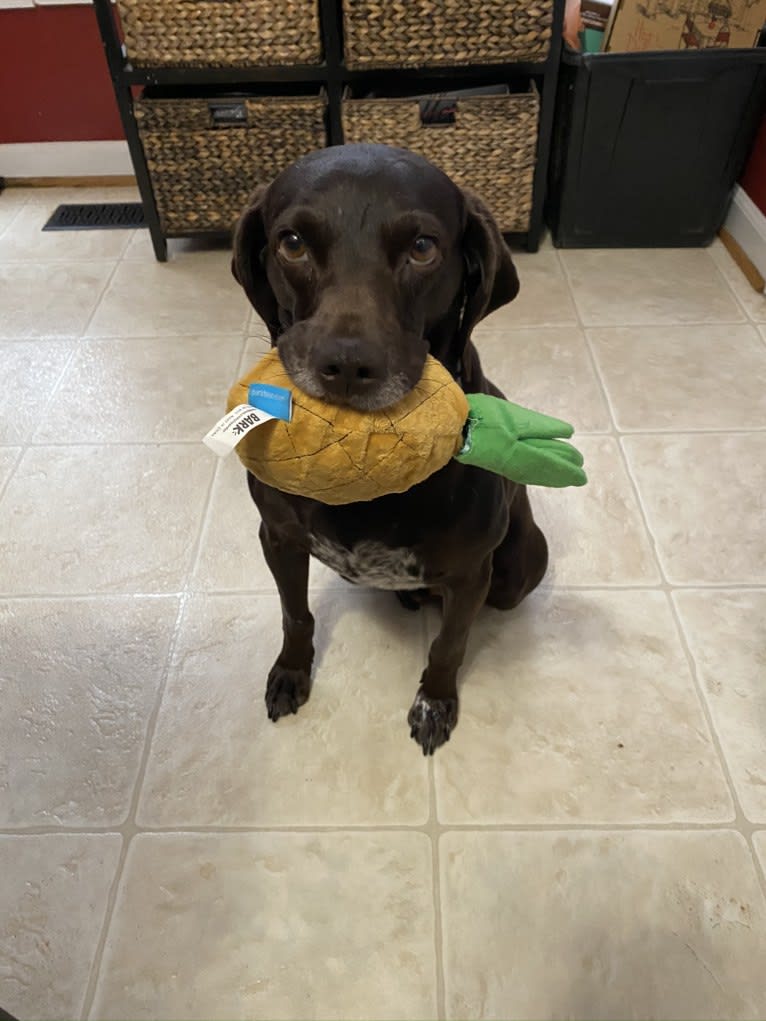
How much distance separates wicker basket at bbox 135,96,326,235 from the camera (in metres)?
2.29

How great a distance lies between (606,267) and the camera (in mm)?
2557

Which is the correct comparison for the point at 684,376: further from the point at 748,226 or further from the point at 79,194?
the point at 79,194

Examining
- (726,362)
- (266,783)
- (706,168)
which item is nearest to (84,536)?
(266,783)

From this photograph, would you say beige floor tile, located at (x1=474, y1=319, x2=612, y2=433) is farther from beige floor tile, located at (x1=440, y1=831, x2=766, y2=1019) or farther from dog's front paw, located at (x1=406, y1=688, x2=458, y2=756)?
beige floor tile, located at (x1=440, y1=831, x2=766, y2=1019)

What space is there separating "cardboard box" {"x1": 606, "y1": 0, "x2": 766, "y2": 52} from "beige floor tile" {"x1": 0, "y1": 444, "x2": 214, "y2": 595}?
180 centimetres

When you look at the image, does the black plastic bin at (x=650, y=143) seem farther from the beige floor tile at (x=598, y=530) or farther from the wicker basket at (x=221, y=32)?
the beige floor tile at (x=598, y=530)

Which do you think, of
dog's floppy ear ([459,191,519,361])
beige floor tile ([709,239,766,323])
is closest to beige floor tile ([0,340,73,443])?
dog's floppy ear ([459,191,519,361])

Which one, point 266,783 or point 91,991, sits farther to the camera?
point 266,783

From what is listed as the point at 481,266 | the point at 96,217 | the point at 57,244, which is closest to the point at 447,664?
the point at 481,266

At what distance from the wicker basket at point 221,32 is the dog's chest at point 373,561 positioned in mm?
1754

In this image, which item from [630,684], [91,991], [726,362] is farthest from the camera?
[726,362]

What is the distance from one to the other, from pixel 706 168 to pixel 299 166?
2.05m

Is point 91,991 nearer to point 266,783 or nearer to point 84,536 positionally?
point 266,783

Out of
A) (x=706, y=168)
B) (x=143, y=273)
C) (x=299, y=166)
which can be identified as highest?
(x=299, y=166)
